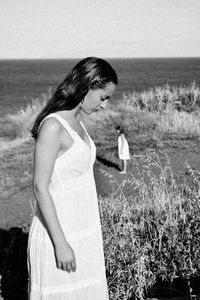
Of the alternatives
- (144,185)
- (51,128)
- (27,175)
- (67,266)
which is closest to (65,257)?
(67,266)

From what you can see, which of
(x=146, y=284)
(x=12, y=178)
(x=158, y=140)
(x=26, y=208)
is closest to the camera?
(x=146, y=284)

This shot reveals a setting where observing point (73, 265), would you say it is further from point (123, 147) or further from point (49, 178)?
point (123, 147)

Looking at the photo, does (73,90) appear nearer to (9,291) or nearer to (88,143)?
(88,143)

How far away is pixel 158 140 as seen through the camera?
14.7 metres

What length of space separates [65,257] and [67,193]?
306 mm

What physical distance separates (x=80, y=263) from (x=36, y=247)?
0.25 metres

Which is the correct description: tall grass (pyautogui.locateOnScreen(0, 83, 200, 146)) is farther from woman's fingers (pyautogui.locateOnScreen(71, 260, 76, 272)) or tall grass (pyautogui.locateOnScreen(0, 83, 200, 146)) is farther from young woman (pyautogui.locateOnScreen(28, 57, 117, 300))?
woman's fingers (pyautogui.locateOnScreen(71, 260, 76, 272))

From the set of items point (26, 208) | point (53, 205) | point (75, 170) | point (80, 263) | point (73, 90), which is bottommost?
point (26, 208)

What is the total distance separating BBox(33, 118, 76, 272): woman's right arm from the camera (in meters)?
1.85

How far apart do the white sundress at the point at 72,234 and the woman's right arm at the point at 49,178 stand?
64 millimetres

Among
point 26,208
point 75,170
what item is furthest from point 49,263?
point 26,208

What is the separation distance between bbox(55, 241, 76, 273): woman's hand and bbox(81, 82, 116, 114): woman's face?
671 millimetres

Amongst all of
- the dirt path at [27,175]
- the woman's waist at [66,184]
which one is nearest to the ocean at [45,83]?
the dirt path at [27,175]

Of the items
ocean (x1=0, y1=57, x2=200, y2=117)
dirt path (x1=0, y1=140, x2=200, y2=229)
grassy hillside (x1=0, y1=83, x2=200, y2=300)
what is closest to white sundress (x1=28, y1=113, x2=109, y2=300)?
grassy hillside (x1=0, y1=83, x2=200, y2=300)
